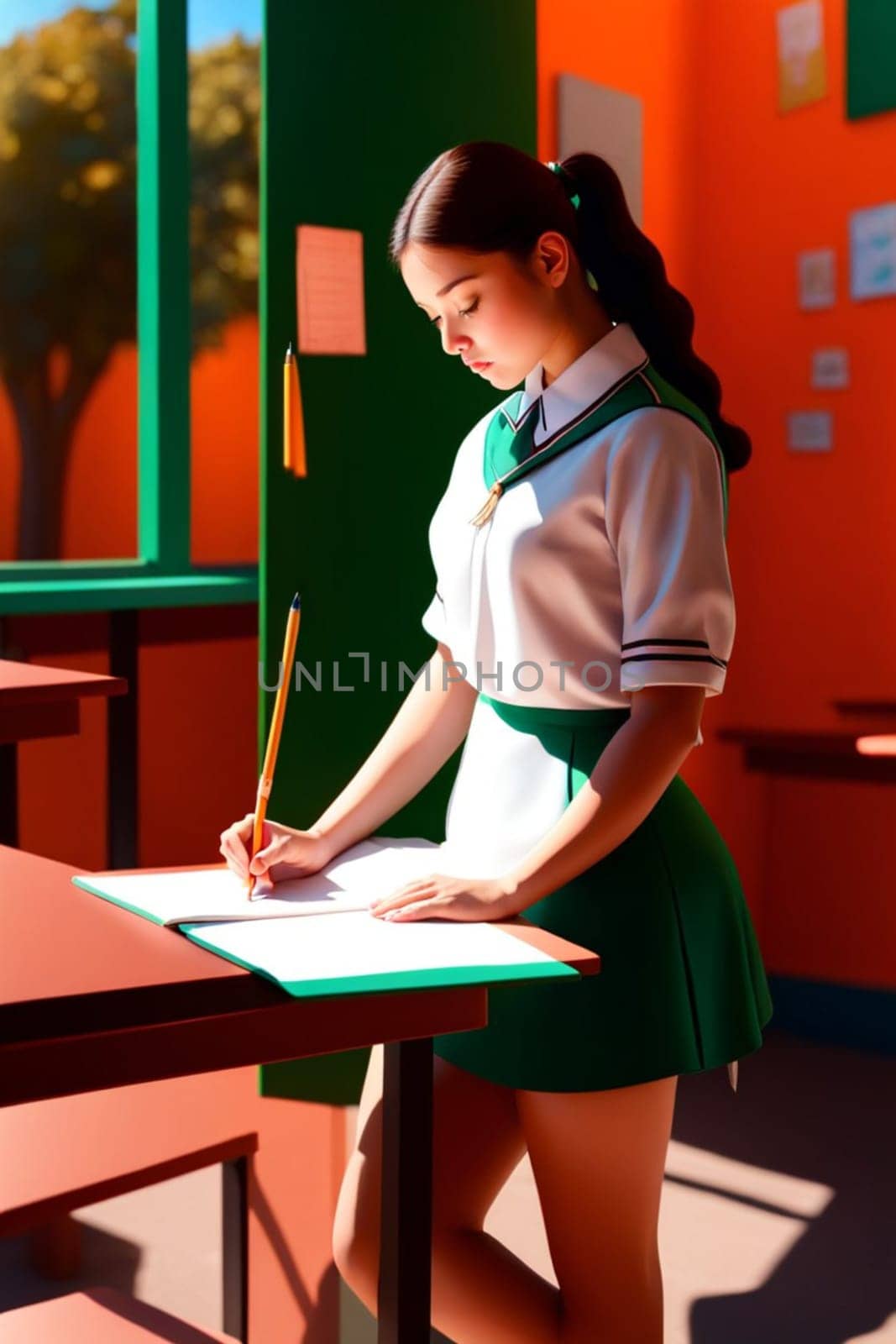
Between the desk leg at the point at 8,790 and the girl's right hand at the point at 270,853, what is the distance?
1.05 metres

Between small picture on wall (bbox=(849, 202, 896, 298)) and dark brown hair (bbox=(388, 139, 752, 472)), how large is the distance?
2378mm

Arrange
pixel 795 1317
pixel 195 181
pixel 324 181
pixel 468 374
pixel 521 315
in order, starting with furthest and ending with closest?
pixel 195 181 < pixel 468 374 < pixel 324 181 < pixel 795 1317 < pixel 521 315

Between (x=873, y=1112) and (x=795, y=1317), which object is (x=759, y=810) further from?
(x=795, y=1317)

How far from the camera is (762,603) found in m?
3.89

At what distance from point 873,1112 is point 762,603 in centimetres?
129

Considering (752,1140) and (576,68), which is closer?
(752,1140)

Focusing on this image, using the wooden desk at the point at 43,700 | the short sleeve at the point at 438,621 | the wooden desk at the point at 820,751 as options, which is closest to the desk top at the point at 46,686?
the wooden desk at the point at 43,700

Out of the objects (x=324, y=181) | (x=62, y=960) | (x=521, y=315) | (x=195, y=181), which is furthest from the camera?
(x=195, y=181)

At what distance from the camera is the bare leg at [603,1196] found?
1287mm

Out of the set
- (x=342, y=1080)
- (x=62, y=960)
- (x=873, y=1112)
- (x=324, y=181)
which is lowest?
(x=873, y=1112)

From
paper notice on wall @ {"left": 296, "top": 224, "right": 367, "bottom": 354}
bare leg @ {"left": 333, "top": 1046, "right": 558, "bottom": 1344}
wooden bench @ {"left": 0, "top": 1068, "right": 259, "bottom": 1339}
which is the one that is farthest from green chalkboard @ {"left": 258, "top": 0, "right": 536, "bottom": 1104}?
bare leg @ {"left": 333, "top": 1046, "right": 558, "bottom": 1344}

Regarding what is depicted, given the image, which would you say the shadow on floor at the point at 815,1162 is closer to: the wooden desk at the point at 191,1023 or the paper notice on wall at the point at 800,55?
the wooden desk at the point at 191,1023

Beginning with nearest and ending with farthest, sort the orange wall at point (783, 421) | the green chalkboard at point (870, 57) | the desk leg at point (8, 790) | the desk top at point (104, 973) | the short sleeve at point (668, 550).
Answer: the desk top at point (104, 973), the short sleeve at point (668, 550), the desk leg at point (8, 790), the green chalkboard at point (870, 57), the orange wall at point (783, 421)

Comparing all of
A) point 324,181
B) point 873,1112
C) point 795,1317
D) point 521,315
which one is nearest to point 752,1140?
point 873,1112
